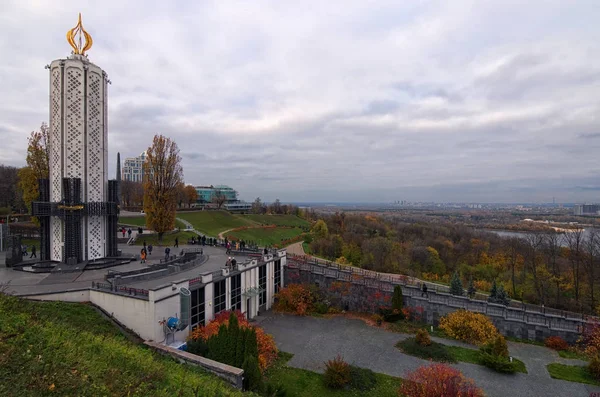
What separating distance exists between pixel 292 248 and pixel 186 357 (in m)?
45.0

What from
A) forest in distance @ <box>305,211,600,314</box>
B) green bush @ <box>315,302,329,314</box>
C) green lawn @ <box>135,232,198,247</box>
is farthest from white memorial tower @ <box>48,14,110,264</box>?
forest in distance @ <box>305,211,600,314</box>

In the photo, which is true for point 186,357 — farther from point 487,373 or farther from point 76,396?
point 487,373

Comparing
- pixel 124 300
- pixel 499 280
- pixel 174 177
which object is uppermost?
pixel 174 177

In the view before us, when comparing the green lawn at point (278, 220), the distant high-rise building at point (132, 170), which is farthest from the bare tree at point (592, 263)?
the distant high-rise building at point (132, 170)

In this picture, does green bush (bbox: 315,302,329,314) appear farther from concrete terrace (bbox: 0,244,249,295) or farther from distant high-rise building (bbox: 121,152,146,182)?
distant high-rise building (bbox: 121,152,146,182)

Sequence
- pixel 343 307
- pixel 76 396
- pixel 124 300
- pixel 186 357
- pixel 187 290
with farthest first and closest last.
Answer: pixel 343 307, pixel 187 290, pixel 124 300, pixel 186 357, pixel 76 396

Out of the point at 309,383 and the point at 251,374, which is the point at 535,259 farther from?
the point at 251,374

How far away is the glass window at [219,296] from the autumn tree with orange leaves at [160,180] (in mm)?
16201

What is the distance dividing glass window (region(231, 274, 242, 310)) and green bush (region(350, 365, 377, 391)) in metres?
9.07

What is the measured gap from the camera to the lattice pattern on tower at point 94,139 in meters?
23.0

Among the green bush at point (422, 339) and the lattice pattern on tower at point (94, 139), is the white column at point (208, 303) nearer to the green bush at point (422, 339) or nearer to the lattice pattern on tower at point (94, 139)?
the lattice pattern on tower at point (94, 139)

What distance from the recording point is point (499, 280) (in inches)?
1614

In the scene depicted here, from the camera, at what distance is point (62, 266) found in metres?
21.5

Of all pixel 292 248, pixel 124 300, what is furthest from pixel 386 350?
pixel 292 248
